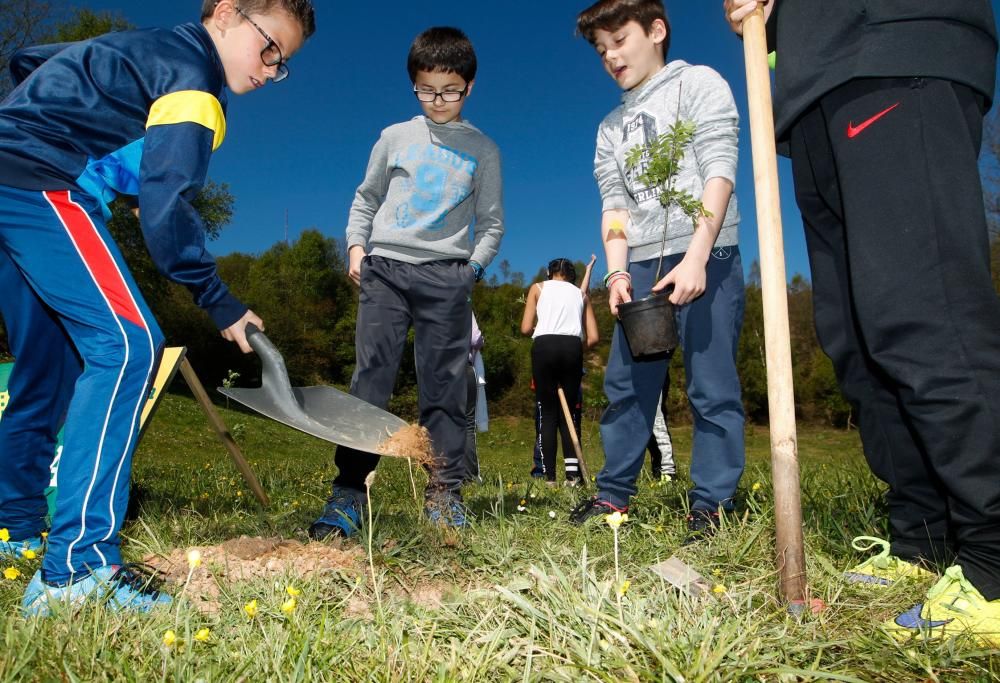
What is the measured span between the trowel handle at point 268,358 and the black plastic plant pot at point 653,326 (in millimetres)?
1342

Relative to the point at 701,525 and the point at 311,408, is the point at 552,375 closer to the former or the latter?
the point at 701,525

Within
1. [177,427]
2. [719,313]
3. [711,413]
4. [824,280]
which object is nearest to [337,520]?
[711,413]

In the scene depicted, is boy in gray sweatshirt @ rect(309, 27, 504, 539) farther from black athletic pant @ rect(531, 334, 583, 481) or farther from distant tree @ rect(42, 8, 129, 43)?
distant tree @ rect(42, 8, 129, 43)

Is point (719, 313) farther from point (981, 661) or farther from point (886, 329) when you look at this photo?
point (981, 661)

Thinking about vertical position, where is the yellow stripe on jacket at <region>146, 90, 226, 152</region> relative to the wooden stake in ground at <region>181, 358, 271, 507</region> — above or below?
above

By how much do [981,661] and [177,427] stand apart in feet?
51.2

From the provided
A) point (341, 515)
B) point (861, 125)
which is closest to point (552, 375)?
point (341, 515)

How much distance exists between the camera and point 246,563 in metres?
2.26

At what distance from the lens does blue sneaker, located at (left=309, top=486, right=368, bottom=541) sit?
272cm

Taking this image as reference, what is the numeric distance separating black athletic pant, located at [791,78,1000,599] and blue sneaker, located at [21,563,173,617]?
2035mm

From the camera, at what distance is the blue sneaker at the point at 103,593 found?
179cm

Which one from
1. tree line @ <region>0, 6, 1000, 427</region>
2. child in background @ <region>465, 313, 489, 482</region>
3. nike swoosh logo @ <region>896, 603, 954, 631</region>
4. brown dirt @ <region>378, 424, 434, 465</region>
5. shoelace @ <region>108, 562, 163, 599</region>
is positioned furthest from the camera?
tree line @ <region>0, 6, 1000, 427</region>

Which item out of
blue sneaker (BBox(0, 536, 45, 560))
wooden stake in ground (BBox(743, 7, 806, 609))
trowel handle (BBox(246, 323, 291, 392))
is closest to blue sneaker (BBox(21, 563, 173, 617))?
blue sneaker (BBox(0, 536, 45, 560))

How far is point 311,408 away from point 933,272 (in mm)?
1951
